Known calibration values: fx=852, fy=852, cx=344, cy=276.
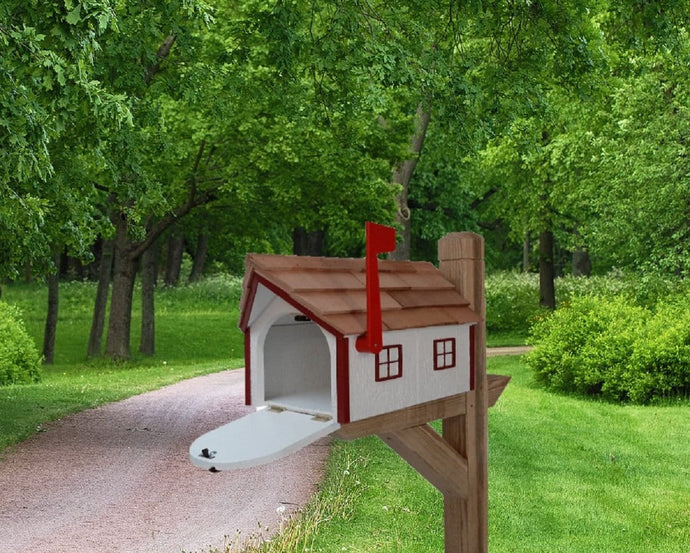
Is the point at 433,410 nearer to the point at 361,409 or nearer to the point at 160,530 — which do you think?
the point at 361,409

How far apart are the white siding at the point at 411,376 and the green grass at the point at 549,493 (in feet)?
10.9

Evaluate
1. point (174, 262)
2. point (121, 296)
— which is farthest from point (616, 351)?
point (174, 262)

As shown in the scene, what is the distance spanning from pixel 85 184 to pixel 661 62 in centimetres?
1202

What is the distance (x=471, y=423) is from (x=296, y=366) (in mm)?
1068

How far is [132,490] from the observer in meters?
8.69

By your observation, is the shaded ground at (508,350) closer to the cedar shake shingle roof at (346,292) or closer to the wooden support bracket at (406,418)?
the wooden support bracket at (406,418)

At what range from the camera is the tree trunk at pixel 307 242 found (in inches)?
1299

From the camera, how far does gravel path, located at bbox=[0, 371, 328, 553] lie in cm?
741

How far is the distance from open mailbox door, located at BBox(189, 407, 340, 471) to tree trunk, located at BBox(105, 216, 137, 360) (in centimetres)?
1723

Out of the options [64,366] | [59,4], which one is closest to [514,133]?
[59,4]

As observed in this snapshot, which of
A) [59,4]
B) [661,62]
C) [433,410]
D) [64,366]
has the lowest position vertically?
[64,366]

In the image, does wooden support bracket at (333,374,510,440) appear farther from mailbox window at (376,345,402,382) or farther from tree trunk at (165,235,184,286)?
tree trunk at (165,235,184,286)

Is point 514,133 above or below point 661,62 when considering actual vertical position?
below

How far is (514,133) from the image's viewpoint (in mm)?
8984
